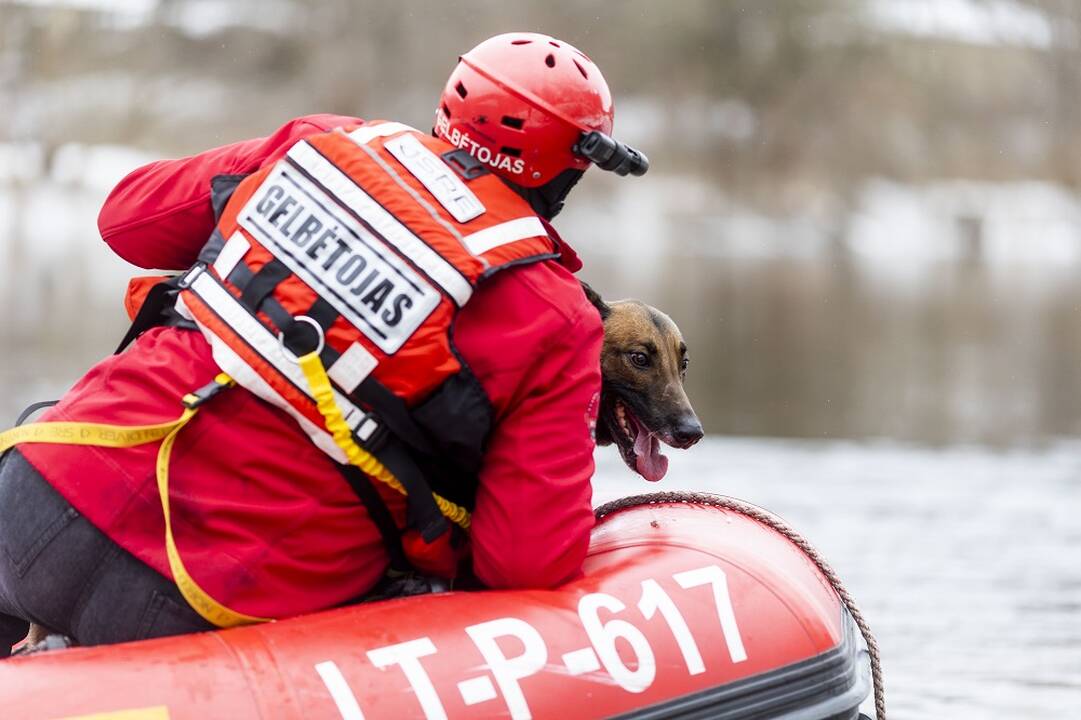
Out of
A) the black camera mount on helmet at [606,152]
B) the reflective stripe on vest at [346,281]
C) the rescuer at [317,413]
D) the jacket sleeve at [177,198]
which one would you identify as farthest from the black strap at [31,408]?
the black camera mount on helmet at [606,152]

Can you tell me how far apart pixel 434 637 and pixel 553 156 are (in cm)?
103

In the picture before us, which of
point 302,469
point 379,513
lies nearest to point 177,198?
point 302,469

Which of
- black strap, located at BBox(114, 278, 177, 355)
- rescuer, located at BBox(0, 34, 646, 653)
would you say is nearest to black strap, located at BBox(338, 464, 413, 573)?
rescuer, located at BBox(0, 34, 646, 653)

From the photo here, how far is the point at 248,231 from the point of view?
3.24 metres

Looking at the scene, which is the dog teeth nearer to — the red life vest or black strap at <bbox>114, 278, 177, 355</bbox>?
the red life vest

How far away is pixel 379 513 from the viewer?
3.34 metres

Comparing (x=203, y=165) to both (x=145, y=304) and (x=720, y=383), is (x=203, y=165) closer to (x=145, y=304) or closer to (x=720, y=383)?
(x=145, y=304)

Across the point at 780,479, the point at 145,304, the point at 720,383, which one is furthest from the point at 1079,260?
the point at 145,304

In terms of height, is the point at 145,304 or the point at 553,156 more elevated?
the point at 553,156

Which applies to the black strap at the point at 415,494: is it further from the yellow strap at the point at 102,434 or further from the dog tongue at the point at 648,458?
the dog tongue at the point at 648,458

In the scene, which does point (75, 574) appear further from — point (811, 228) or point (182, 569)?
point (811, 228)

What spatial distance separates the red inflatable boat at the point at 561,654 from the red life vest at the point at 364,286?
0.29 metres

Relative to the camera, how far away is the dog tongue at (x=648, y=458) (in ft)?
13.3

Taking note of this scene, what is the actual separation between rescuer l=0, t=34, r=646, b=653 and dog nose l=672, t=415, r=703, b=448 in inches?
23.3
